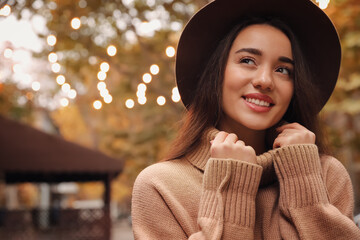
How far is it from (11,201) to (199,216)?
1299 inches

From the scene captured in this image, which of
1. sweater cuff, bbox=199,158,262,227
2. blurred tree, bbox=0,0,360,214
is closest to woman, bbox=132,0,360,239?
sweater cuff, bbox=199,158,262,227

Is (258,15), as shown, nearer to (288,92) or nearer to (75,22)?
(288,92)

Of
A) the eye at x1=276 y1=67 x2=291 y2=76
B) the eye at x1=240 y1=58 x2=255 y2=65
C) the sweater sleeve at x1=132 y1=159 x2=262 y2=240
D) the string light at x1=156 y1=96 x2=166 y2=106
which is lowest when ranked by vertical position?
the string light at x1=156 y1=96 x2=166 y2=106

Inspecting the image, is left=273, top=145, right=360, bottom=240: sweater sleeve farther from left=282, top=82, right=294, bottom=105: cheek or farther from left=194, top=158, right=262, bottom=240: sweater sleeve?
left=282, top=82, right=294, bottom=105: cheek

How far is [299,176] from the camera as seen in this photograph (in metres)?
1.90

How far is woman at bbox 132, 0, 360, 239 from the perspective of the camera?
6.04ft

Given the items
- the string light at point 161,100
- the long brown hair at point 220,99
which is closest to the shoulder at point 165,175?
the long brown hair at point 220,99

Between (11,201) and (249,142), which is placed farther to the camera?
(11,201)

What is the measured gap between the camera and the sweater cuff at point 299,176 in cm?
185

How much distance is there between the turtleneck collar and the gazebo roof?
970 cm

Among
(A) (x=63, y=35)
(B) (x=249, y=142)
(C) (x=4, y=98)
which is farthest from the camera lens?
(C) (x=4, y=98)

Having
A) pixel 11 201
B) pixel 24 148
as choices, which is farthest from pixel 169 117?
pixel 11 201

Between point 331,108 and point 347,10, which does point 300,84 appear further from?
point 331,108

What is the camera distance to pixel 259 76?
201cm
